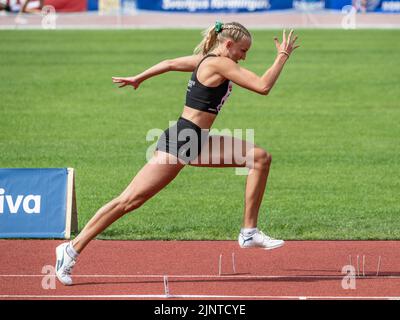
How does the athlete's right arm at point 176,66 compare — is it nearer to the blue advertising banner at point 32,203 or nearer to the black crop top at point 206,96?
the black crop top at point 206,96

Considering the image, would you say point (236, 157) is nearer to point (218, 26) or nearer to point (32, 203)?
point (218, 26)

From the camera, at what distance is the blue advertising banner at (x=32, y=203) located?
11.3 meters

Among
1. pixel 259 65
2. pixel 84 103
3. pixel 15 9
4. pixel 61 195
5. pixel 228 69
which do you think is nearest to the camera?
pixel 228 69

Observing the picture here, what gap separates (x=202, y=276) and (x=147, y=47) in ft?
73.1

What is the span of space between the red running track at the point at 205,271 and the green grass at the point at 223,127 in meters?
0.73

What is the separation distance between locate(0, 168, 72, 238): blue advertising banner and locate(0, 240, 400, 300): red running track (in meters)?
0.18

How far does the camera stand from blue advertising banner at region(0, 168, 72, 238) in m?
11.3

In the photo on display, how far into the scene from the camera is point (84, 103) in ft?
74.0

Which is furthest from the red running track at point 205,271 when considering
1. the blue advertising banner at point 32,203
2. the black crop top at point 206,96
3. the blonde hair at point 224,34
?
the blonde hair at point 224,34

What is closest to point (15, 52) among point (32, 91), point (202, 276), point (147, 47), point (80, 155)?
point (147, 47)

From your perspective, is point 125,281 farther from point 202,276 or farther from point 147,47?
point 147,47

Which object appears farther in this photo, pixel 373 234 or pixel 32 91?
pixel 32 91

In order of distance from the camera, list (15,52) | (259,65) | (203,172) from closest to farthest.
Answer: (203,172), (259,65), (15,52)

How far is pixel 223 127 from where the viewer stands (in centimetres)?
1983
